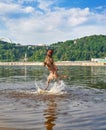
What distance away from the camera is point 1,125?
1159 cm

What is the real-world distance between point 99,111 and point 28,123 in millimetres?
3891

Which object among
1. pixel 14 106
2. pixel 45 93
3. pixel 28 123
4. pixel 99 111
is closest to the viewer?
pixel 28 123

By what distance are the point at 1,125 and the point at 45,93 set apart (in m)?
10.8

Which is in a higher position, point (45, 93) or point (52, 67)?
point (52, 67)

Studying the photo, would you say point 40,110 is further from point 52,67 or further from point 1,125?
point 52,67

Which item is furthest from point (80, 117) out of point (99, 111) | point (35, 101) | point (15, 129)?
point (35, 101)

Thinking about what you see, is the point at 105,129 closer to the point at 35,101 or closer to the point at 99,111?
the point at 99,111

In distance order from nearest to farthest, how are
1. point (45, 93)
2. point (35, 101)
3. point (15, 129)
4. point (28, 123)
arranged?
point (15, 129) < point (28, 123) < point (35, 101) < point (45, 93)

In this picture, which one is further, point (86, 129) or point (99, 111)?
point (99, 111)

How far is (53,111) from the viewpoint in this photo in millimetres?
14812

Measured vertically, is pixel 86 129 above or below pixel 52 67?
below

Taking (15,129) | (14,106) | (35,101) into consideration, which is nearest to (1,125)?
(15,129)

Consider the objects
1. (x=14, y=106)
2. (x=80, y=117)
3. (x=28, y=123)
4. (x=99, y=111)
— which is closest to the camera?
(x=28, y=123)

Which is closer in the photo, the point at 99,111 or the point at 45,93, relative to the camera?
the point at 99,111
